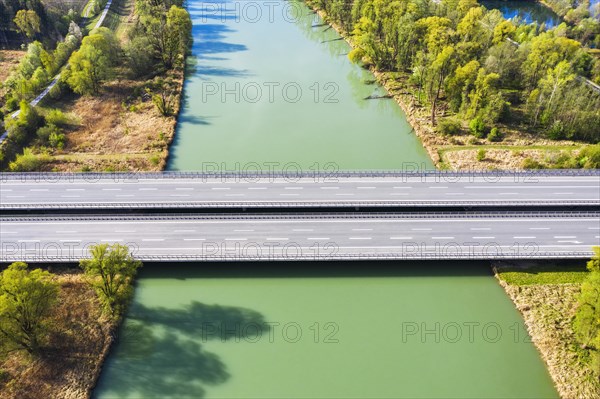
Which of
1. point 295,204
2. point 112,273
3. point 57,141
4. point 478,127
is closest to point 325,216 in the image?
point 295,204

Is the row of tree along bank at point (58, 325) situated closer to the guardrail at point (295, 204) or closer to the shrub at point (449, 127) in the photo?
the guardrail at point (295, 204)

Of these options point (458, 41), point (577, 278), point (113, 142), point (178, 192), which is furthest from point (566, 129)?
point (113, 142)

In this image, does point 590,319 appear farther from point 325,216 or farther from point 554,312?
point 325,216

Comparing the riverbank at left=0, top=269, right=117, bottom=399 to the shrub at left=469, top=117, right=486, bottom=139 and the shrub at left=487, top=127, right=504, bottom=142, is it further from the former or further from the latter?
the shrub at left=487, top=127, right=504, bottom=142

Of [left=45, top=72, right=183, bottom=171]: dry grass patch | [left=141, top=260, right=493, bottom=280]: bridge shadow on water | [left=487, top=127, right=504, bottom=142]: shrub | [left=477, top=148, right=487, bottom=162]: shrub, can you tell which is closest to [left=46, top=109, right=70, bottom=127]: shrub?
[left=45, top=72, right=183, bottom=171]: dry grass patch

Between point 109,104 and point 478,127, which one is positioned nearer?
point 478,127

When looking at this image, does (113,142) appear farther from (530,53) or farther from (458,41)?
(530,53)
